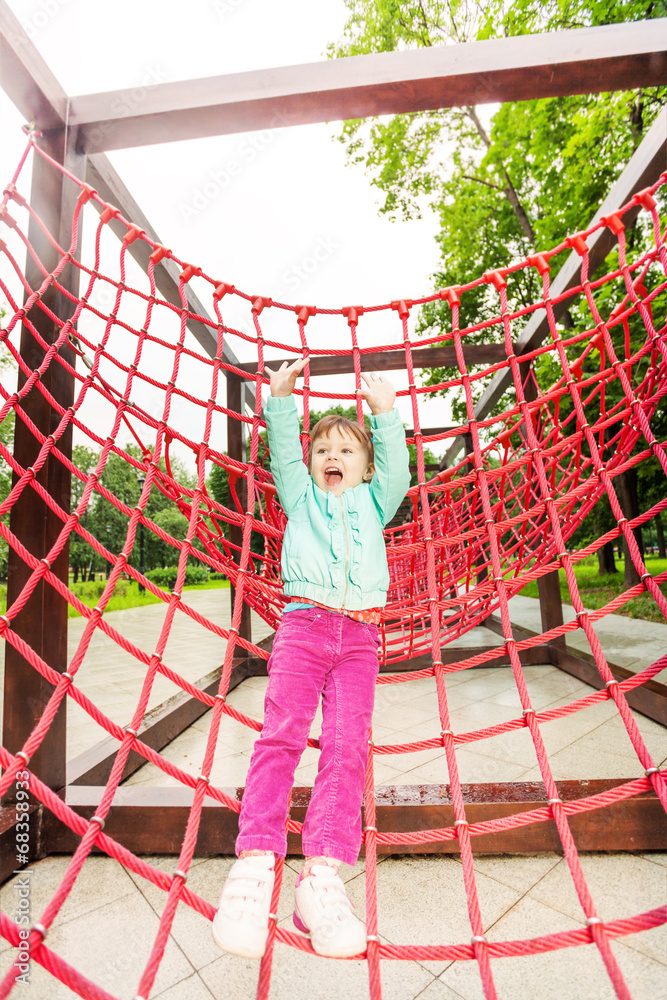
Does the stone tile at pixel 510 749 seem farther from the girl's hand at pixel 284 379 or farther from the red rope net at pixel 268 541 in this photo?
the girl's hand at pixel 284 379

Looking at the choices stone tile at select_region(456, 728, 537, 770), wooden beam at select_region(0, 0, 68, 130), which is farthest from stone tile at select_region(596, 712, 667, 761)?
wooden beam at select_region(0, 0, 68, 130)

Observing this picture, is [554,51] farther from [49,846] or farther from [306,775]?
[49,846]

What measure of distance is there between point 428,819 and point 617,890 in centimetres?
37

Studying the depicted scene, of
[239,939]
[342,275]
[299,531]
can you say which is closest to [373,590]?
[299,531]

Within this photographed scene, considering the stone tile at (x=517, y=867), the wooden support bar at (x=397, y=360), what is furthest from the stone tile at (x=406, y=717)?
the wooden support bar at (x=397, y=360)

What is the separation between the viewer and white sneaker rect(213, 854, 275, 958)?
2.29ft

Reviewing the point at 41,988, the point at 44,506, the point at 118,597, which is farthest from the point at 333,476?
the point at 118,597

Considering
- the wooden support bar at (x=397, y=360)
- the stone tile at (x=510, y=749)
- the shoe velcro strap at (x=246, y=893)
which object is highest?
the wooden support bar at (x=397, y=360)

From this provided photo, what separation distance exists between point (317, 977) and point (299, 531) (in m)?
0.81

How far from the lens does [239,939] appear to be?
2.30 ft

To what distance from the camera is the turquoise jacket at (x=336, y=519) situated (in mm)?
1172

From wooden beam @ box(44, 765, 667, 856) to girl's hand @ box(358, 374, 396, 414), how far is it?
35.9 inches

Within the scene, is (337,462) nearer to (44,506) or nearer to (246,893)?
(44,506)

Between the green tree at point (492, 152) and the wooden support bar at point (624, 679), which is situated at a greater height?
the green tree at point (492, 152)
